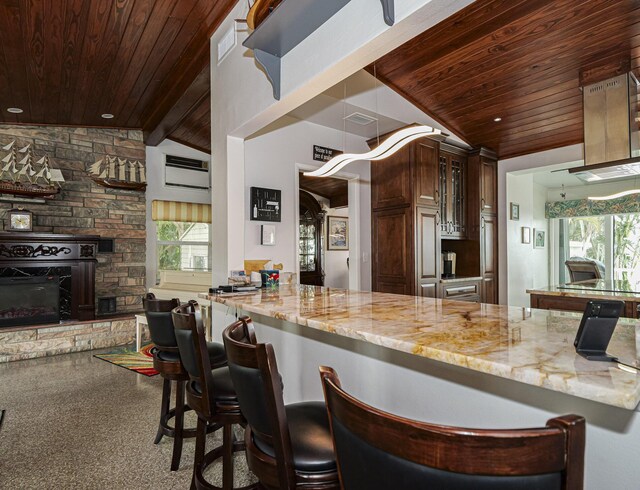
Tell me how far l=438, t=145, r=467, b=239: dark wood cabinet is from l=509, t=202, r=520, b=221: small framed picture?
80cm

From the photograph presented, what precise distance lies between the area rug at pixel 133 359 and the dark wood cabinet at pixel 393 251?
2661mm

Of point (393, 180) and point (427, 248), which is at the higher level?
point (393, 180)

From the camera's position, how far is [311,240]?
7641 mm

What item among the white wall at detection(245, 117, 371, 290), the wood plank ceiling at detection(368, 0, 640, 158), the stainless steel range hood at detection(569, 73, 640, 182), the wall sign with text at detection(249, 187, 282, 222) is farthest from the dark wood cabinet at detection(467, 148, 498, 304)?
the wall sign with text at detection(249, 187, 282, 222)

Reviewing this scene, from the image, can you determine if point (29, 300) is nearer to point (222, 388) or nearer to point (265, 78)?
point (265, 78)

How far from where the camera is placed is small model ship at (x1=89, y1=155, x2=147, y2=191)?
546 centimetres

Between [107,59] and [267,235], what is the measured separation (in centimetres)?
214

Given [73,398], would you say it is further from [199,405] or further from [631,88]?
[631,88]

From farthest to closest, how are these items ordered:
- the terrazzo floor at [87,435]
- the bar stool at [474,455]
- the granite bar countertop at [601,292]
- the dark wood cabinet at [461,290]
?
the dark wood cabinet at [461,290] < the granite bar countertop at [601,292] < the terrazzo floor at [87,435] < the bar stool at [474,455]

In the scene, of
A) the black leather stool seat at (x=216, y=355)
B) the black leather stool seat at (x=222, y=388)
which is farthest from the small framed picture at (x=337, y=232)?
the black leather stool seat at (x=222, y=388)

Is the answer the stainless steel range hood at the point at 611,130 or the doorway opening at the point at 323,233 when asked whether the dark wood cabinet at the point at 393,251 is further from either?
the doorway opening at the point at 323,233

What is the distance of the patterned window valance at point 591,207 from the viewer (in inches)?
257

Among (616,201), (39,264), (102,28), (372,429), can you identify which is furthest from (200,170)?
(616,201)

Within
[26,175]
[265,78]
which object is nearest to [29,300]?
[26,175]
